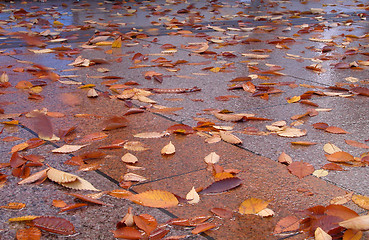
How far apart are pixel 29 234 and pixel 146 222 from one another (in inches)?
15.7

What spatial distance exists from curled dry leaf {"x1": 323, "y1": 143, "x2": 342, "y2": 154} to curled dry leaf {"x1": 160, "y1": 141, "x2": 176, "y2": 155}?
2.51 feet

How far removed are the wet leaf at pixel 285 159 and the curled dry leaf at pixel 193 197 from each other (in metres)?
0.52

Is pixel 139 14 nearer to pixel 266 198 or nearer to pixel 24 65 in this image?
pixel 24 65

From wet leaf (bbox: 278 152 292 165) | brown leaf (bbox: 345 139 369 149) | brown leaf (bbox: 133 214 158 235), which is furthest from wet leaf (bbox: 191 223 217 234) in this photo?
brown leaf (bbox: 345 139 369 149)

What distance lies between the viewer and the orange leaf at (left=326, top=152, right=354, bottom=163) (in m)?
2.12

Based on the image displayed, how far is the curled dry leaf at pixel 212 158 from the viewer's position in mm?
2094

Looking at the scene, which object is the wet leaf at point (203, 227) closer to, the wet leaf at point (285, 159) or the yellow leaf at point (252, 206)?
the yellow leaf at point (252, 206)

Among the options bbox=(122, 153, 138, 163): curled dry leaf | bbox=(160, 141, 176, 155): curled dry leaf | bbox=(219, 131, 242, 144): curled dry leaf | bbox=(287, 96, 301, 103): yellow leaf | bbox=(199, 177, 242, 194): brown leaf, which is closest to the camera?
bbox=(199, 177, 242, 194): brown leaf

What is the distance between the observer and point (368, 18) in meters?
7.43

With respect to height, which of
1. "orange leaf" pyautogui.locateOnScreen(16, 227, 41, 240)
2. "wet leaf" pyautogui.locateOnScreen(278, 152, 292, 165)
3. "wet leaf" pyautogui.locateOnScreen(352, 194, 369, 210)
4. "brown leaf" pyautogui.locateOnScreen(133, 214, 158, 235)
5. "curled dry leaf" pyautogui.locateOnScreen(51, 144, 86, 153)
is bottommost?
"wet leaf" pyautogui.locateOnScreen(278, 152, 292, 165)

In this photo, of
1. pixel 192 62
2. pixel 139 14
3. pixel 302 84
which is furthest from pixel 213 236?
pixel 139 14

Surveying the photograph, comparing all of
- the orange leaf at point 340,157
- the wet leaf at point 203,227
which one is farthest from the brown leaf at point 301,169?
the wet leaf at point 203,227

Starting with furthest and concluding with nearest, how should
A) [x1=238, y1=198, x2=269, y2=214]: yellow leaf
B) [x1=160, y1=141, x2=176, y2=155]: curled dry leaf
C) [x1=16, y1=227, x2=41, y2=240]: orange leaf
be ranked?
[x1=160, y1=141, x2=176, y2=155]: curled dry leaf, [x1=238, y1=198, x2=269, y2=214]: yellow leaf, [x1=16, y1=227, x2=41, y2=240]: orange leaf

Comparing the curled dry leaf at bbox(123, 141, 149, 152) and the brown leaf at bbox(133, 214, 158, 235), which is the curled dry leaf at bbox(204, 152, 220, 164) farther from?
the brown leaf at bbox(133, 214, 158, 235)
